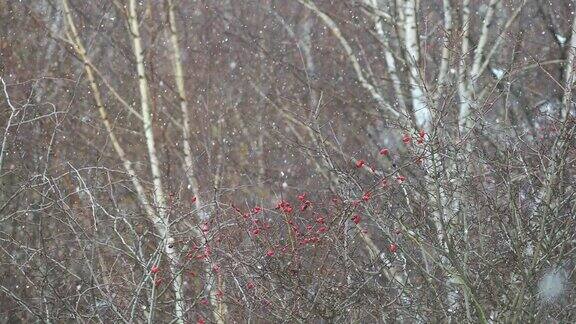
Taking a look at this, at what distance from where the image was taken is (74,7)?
1414 cm

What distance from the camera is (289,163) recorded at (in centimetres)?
1410

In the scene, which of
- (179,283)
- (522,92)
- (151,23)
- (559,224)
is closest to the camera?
(559,224)

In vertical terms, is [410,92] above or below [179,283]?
A: above

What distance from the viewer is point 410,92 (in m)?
11.4

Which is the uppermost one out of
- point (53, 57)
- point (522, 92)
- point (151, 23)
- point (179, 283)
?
point (522, 92)

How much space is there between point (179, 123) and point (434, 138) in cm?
823

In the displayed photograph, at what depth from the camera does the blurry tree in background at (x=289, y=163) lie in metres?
6.06

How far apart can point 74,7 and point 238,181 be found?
3133mm

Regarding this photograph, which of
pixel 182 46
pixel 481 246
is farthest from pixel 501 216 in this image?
pixel 182 46

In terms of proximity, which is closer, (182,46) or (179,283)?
(179,283)

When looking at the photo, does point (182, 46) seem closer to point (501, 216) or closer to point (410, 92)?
point (410, 92)

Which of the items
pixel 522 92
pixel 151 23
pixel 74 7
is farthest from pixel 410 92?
pixel 74 7

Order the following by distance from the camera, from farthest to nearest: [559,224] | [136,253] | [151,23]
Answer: [151,23]
[136,253]
[559,224]

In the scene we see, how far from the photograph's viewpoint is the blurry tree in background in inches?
239
